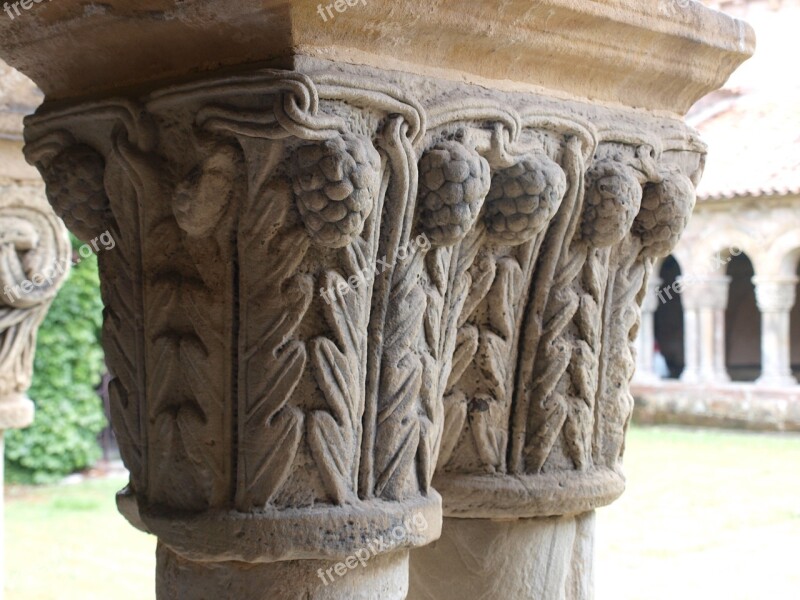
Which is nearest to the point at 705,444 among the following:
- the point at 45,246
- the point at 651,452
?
the point at 651,452

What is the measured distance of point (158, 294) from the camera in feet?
3.76

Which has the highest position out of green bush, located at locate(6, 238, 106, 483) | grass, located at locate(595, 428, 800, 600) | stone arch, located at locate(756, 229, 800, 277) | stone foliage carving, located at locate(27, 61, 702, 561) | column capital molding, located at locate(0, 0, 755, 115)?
stone arch, located at locate(756, 229, 800, 277)

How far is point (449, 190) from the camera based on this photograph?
1.12 m

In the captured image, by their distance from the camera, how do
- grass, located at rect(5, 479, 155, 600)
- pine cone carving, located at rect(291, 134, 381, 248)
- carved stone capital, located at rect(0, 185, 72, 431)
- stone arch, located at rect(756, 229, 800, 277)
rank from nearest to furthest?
pine cone carving, located at rect(291, 134, 381, 248) → carved stone capital, located at rect(0, 185, 72, 431) → grass, located at rect(5, 479, 155, 600) → stone arch, located at rect(756, 229, 800, 277)

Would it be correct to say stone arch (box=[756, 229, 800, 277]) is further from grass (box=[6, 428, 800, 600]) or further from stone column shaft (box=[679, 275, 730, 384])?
grass (box=[6, 428, 800, 600])

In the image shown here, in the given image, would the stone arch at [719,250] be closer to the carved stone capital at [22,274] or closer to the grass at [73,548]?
the grass at [73,548]

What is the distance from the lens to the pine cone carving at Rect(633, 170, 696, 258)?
1420mm

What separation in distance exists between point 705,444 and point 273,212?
906 centimetres

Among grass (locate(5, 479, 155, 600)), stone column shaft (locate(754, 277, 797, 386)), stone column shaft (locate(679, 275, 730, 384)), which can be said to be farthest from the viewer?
stone column shaft (locate(679, 275, 730, 384))

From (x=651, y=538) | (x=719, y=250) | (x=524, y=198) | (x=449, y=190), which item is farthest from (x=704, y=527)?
(x=449, y=190)

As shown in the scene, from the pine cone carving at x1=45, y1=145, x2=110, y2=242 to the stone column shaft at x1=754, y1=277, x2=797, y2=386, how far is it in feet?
33.3

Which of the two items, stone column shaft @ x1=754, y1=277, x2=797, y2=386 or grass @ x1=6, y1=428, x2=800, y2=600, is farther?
stone column shaft @ x1=754, y1=277, x2=797, y2=386

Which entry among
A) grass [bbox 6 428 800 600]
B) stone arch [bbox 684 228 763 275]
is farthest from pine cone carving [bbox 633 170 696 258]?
stone arch [bbox 684 228 763 275]

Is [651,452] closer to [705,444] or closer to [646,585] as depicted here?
[705,444]
